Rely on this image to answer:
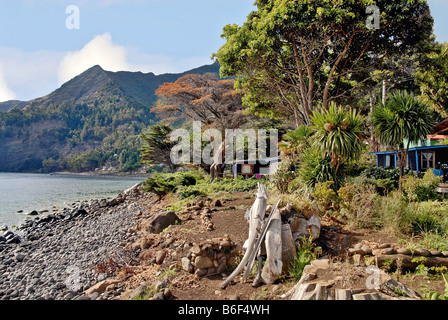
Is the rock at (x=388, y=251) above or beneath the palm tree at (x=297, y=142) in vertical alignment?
beneath

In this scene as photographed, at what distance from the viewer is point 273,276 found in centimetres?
437

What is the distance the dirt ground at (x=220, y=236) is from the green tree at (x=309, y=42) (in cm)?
781

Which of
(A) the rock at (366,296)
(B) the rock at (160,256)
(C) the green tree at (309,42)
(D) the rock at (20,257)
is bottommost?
(D) the rock at (20,257)

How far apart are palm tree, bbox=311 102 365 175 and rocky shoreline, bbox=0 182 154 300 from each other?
644cm

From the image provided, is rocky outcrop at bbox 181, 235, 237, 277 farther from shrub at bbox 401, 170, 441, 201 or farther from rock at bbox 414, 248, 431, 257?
shrub at bbox 401, 170, 441, 201

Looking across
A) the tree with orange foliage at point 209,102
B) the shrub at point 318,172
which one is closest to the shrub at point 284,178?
the shrub at point 318,172

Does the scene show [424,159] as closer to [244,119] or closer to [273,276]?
[244,119]

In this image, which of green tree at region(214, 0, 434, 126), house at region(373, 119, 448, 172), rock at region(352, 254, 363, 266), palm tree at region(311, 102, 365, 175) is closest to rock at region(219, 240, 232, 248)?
rock at region(352, 254, 363, 266)

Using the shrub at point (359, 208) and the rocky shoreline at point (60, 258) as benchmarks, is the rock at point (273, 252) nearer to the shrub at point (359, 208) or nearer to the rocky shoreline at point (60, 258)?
the shrub at point (359, 208)

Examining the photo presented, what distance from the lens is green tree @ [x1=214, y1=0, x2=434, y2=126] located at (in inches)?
422

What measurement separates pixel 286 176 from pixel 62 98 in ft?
560

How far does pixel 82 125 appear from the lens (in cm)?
13488

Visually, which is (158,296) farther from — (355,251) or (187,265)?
(355,251)

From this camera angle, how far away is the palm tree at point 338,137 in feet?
27.3
